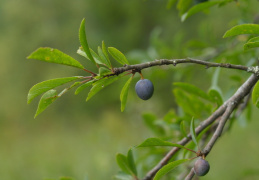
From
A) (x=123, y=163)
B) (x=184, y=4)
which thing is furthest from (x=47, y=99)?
(x=184, y=4)

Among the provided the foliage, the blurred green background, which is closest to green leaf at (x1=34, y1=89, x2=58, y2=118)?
the foliage

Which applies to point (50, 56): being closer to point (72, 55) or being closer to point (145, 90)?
point (145, 90)

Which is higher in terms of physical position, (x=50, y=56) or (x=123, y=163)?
(x=50, y=56)

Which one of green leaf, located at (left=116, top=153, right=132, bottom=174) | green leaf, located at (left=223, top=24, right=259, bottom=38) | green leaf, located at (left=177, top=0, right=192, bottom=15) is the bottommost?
green leaf, located at (left=116, top=153, right=132, bottom=174)

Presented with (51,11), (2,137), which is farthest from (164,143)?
(51,11)

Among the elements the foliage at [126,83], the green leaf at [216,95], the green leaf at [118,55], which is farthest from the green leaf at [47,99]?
the green leaf at [216,95]

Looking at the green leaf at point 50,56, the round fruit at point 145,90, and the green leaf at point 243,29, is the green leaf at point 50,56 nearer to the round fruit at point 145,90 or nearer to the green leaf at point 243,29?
the round fruit at point 145,90

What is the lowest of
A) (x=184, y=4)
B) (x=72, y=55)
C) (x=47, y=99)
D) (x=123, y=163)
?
(x=123, y=163)

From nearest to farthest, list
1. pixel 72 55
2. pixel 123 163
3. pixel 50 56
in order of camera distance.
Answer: pixel 50 56
pixel 123 163
pixel 72 55

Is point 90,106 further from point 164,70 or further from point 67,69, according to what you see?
point 164,70

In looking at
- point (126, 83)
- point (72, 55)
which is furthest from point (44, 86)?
point (72, 55)

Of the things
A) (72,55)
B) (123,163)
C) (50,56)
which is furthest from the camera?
(72,55)

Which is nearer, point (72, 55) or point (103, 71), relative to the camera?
point (103, 71)

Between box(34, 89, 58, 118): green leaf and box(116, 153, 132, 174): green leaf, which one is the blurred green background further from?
box(34, 89, 58, 118): green leaf
